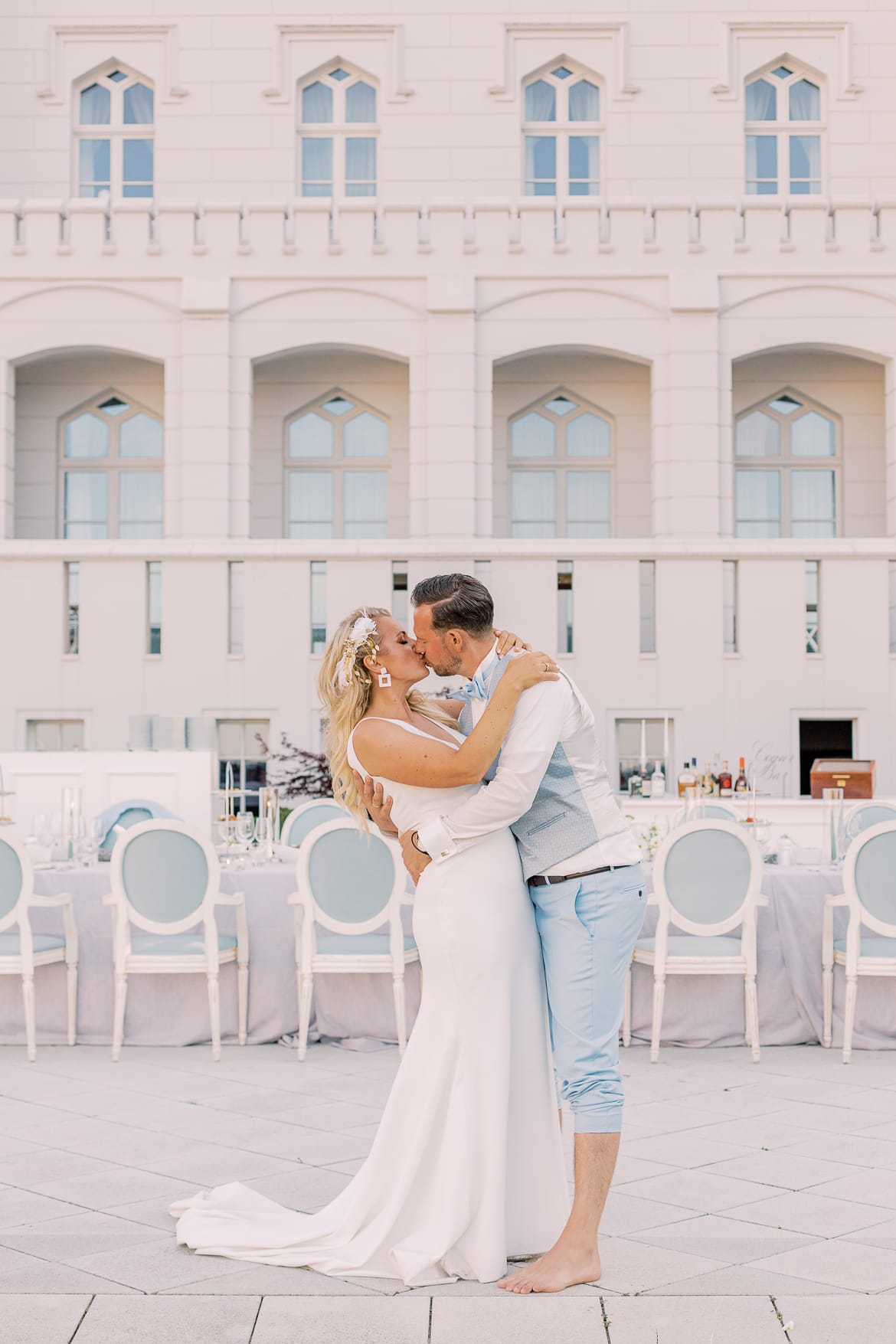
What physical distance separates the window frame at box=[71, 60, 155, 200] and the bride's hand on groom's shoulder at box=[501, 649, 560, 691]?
1829 centimetres

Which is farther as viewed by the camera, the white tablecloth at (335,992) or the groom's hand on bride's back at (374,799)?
the white tablecloth at (335,992)

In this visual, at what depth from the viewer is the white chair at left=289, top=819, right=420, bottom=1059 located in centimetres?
743

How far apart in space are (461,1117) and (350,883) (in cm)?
358

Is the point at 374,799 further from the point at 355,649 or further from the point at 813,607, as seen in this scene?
the point at 813,607

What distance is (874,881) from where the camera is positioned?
288 inches

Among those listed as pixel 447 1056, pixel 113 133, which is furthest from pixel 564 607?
pixel 447 1056

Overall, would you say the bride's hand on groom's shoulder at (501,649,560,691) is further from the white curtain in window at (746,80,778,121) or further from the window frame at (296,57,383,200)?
the white curtain in window at (746,80,778,121)

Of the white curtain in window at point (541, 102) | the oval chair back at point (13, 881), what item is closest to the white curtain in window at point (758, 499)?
the white curtain in window at point (541, 102)

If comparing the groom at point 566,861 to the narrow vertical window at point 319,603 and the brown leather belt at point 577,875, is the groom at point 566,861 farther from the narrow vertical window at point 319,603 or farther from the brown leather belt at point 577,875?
the narrow vertical window at point 319,603

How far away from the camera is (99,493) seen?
2036cm

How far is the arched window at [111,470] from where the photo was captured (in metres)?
20.3

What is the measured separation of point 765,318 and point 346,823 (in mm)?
12492

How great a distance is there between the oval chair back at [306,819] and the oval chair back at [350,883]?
6.41 ft

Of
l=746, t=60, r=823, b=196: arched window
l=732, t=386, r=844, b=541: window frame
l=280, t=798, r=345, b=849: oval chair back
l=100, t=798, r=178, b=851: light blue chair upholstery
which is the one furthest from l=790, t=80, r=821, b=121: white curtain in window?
l=100, t=798, r=178, b=851: light blue chair upholstery
